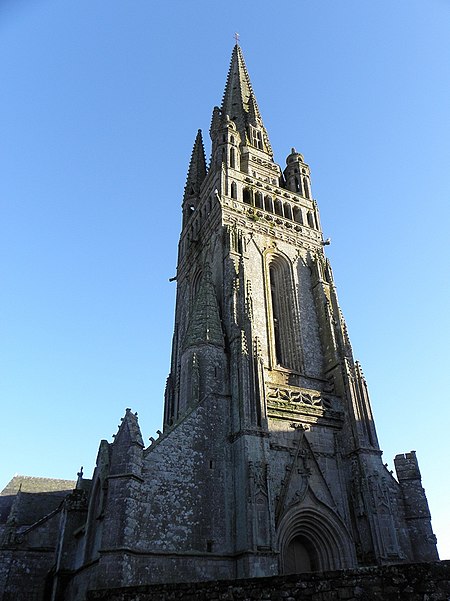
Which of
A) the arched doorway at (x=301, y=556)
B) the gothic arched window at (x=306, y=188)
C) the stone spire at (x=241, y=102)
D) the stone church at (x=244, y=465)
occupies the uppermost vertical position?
the stone spire at (x=241, y=102)

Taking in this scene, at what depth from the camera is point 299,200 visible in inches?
1193

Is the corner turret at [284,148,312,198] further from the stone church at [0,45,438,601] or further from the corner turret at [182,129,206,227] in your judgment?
the corner turret at [182,129,206,227]

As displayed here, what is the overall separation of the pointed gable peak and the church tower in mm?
1282

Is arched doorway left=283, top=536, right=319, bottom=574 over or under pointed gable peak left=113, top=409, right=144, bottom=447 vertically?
under

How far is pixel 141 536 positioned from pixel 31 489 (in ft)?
61.7

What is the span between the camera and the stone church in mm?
15234

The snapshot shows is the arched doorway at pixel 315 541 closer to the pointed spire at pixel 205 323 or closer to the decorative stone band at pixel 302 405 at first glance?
the decorative stone band at pixel 302 405

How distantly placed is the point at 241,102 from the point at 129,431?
29.0m

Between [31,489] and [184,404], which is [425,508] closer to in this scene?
[184,404]

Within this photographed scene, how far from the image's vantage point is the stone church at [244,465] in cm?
1523

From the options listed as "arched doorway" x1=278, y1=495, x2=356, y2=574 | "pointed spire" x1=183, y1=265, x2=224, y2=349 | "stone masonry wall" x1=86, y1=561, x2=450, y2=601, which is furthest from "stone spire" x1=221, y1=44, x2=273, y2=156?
"stone masonry wall" x1=86, y1=561, x2=450, y2=601

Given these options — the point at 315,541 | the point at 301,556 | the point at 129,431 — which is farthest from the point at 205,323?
the point at 301,556

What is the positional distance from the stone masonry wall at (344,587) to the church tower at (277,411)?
8.70 metres

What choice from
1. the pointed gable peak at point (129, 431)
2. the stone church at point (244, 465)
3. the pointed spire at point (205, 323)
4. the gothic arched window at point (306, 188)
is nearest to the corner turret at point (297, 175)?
the gothic arched window at point (306, 188)
